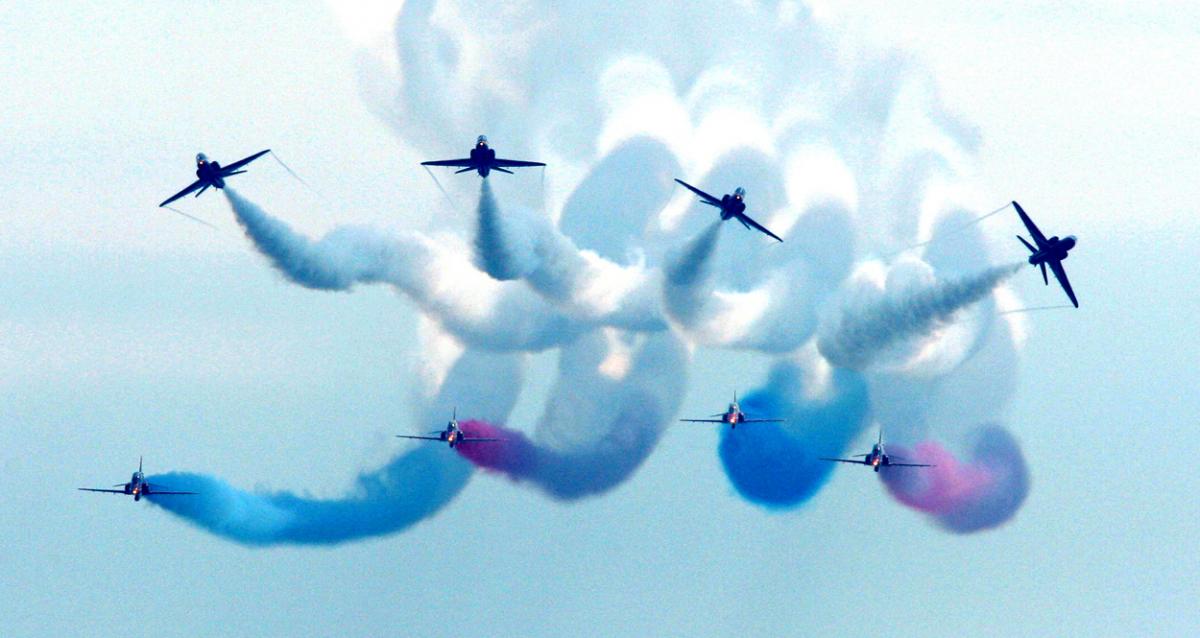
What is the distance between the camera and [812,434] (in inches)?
4656

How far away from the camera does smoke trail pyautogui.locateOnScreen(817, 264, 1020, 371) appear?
109812 millimetres

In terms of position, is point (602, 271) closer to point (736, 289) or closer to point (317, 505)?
point (736, 289)

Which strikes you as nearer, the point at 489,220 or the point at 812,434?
the point at 489,220

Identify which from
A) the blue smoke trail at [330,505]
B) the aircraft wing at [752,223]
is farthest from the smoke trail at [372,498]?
the aircraft wing at [752,223]

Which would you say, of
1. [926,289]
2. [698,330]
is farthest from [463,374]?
[926,289]

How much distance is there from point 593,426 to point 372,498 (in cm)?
1004

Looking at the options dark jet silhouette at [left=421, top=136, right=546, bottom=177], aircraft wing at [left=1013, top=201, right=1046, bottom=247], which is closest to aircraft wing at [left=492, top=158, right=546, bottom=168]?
dark jet silhouette at [left=421, top=136, right=546, bottom=177]

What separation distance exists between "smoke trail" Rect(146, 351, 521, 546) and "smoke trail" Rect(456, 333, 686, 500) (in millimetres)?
1525

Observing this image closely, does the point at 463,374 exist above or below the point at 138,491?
above

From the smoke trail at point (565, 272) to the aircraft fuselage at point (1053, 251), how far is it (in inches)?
688

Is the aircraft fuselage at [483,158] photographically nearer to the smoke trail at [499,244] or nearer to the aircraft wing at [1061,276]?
the smoke trail at [499,244]

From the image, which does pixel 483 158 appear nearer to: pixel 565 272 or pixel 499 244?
pixel 499 244

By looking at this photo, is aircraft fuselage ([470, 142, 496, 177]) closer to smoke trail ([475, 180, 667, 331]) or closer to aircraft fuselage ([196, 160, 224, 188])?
smoke trail ([475, 180, 667, 331])

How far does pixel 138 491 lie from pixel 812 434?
2884 centimetres
